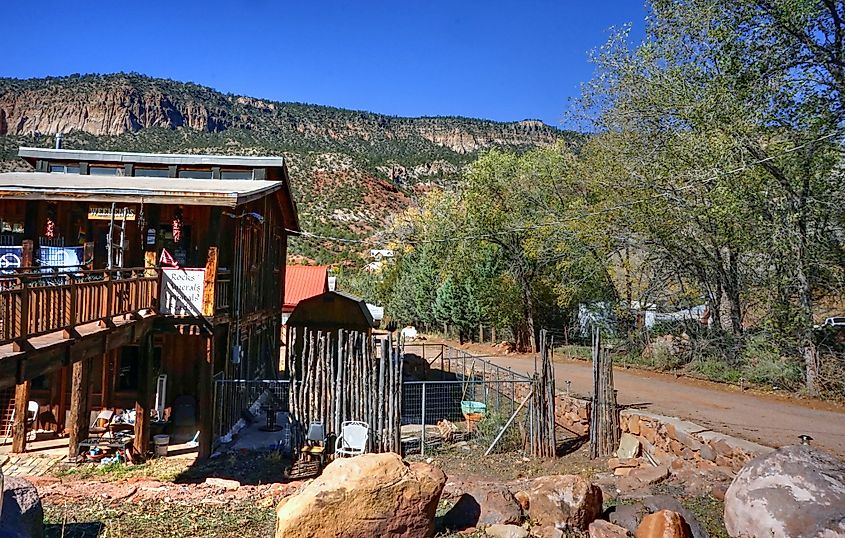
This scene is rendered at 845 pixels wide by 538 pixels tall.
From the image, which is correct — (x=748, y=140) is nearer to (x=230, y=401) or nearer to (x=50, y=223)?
(x=230, y=401)

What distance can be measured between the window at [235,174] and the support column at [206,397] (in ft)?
23.2

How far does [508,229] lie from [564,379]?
10.5 meters

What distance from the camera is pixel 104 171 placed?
18750mm

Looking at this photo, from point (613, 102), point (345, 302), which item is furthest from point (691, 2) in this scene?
point (345, 302)

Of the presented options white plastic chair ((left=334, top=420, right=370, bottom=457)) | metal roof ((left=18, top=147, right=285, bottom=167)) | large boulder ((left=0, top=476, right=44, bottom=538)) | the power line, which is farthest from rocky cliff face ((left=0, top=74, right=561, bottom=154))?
large boulder ((left=0, top=476, right=44, bottom=538))

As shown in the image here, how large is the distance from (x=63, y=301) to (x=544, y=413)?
9.04 meters

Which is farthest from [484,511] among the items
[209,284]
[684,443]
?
[209,284]

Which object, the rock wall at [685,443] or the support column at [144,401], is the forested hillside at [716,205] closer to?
the rock wall at [685,443]

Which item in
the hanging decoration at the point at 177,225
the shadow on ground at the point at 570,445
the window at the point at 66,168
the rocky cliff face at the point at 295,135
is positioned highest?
the rocky cliff face at the point at 295,135

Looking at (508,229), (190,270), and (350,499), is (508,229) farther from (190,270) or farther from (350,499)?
(350,499)

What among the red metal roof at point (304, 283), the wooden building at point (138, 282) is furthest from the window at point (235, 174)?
the red metal roof at point (304, 283)

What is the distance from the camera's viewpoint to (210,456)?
1254cm

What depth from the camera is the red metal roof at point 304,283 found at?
107ft

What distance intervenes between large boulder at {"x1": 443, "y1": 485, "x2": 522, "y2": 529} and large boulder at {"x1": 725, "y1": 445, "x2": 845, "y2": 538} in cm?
257
